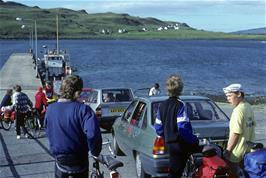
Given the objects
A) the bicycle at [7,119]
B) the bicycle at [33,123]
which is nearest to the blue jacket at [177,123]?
the bicycle at [33,123]

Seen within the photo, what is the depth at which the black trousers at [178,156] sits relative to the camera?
6.73 meters

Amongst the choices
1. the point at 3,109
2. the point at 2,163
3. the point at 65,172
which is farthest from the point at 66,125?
the point at 3,109

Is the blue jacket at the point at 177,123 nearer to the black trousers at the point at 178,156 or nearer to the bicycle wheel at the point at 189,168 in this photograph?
the black trousers at the point at 178,156

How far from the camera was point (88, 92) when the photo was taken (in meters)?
19.1

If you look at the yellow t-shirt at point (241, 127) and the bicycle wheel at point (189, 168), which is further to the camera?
the bicycle wheel at point (189, 168)

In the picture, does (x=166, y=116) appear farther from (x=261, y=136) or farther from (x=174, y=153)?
(x=261, y=136)

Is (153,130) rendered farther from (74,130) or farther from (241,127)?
(74,130)

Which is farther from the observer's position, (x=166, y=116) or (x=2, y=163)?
(x=2, y=163)

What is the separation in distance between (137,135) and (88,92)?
9892 millimetres

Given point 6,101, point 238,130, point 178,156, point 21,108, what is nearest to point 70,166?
point 178,156

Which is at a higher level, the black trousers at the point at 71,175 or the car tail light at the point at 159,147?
the black trousers at the point at 71,175

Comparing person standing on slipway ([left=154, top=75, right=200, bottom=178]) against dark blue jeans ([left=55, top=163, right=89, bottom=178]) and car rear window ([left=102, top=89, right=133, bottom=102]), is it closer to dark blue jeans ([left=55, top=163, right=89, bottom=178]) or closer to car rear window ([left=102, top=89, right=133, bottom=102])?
dark blue jeans ([left=55, top=163, right=89, bottom=178])

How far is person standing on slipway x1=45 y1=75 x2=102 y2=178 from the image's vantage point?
5547 millimetres

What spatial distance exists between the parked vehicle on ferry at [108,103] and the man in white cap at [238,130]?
9581mm
